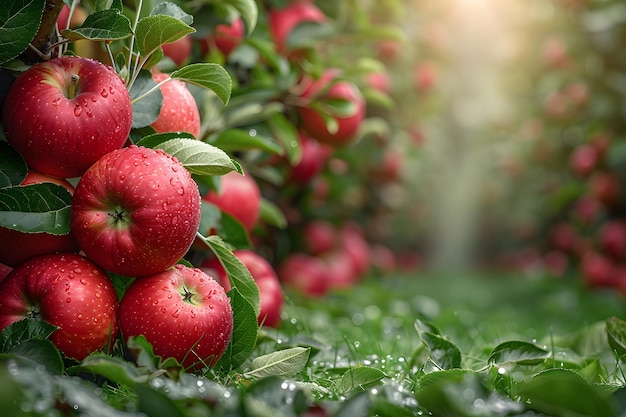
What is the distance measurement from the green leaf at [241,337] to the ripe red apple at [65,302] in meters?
0.17

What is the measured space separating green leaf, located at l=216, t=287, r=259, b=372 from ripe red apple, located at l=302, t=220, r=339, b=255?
1738mm

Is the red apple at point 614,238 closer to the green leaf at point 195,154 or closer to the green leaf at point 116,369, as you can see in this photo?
the green leaf at point 195,154

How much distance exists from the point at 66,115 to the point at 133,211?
16 centimetres

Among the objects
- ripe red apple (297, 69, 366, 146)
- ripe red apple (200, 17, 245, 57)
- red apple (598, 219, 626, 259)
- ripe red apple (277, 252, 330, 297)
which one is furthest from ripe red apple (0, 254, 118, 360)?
red apple (598, 219, 626, 259)

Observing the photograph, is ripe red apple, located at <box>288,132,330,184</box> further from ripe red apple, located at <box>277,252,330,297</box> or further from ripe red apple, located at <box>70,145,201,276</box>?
ripe red apple, located at <box>70,145,201,276</box>

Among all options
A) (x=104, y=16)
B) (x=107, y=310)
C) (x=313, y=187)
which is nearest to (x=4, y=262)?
(x=107, y=310)

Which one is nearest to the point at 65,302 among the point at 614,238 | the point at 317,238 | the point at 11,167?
the point at 11,167

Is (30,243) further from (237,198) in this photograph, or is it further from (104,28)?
(237,198)

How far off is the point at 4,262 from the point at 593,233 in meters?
3.32

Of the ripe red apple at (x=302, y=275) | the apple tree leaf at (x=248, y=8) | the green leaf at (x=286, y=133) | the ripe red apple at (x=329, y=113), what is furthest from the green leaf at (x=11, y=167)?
the ripe red apple at (x=302, y=275)

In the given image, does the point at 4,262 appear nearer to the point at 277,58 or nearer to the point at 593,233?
the point at 277,58

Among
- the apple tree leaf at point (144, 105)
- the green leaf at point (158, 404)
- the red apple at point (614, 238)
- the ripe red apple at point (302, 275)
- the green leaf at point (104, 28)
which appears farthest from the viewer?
the red apple at point (614, 238)

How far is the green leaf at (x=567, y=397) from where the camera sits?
718 mm

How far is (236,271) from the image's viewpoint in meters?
1.12
